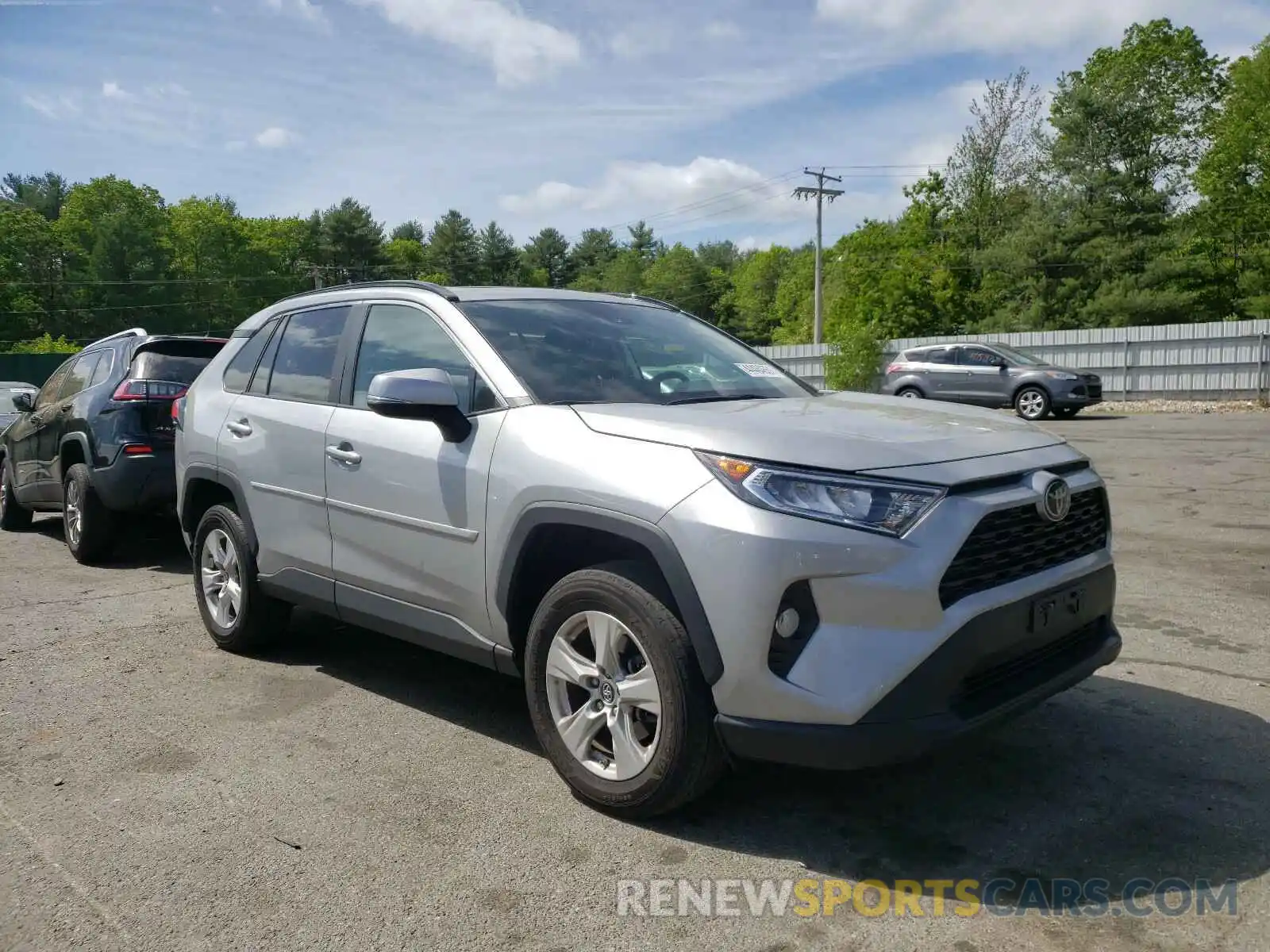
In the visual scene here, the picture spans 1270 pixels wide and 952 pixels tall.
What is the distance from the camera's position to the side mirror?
3605 millimetres

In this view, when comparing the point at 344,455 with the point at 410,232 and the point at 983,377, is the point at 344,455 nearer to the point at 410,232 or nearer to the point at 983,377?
the point at 983,377

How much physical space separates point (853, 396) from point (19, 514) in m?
9.38

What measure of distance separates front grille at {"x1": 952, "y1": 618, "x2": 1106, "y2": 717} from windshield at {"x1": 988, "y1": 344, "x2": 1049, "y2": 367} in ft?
63.7

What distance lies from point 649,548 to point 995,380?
20553 mm

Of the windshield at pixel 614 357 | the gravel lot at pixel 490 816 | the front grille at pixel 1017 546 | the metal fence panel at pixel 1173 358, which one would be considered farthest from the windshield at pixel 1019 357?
the front grille at pixel 1017 546

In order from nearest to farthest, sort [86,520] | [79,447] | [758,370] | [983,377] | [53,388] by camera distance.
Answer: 1. [758,370]
2. [86,520]
3. [79,447]
4. [53,388]
5. [983,377]

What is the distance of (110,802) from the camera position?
3527 mm

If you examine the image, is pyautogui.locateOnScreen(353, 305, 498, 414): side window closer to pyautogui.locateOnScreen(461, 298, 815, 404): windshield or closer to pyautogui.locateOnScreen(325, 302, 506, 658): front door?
pyautogui.locateOnScreen(325, 302, 506, 658): front door

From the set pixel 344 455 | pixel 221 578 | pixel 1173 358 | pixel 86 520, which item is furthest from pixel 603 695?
pixel 1173 358

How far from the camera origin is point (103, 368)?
8031 mm

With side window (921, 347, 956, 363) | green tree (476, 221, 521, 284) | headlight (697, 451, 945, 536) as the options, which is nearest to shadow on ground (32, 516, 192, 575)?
headlight (697, 451, 945, 536)

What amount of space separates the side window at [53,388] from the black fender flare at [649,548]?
693 centimetres

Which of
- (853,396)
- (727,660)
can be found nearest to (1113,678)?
(853,396)

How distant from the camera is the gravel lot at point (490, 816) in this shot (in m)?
2.67
